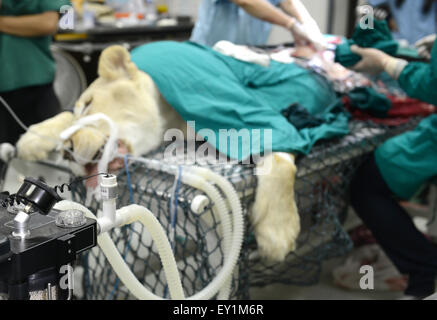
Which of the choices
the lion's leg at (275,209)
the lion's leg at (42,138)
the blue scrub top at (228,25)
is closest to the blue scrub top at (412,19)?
the blue scrub top at (228,25)

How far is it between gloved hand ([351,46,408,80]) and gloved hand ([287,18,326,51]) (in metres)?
0.11

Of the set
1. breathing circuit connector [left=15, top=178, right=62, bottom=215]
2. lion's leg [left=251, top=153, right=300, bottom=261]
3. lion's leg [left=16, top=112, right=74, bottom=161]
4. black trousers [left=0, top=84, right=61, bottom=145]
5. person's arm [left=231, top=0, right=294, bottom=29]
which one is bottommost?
lion's leg [left=251, top=153, right=300, bottom=261]

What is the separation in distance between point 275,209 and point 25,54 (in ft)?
2.43

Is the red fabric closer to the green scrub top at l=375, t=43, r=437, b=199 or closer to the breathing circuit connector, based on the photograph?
the green scrub top at l=375, t=43, r=437, b=199

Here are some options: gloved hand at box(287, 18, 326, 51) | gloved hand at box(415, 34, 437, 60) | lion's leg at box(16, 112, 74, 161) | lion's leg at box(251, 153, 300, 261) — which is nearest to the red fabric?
gloved hand at box(415, 34, 437, 60)

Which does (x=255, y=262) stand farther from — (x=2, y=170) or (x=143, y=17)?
(x=143, y=17)

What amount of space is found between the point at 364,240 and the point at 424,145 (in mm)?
635

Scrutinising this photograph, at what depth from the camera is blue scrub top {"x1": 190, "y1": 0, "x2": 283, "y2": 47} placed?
159 cm

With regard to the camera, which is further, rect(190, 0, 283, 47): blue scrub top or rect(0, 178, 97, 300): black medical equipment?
rect(190, 0, 283, 47): blue scrub top

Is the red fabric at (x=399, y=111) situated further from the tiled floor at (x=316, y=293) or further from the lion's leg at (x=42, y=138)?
the lion's leg at (x=42, y=138)

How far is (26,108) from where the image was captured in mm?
1330

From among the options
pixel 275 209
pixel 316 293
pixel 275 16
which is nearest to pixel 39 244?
pixel 275 209

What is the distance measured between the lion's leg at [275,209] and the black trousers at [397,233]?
0.46 metres
